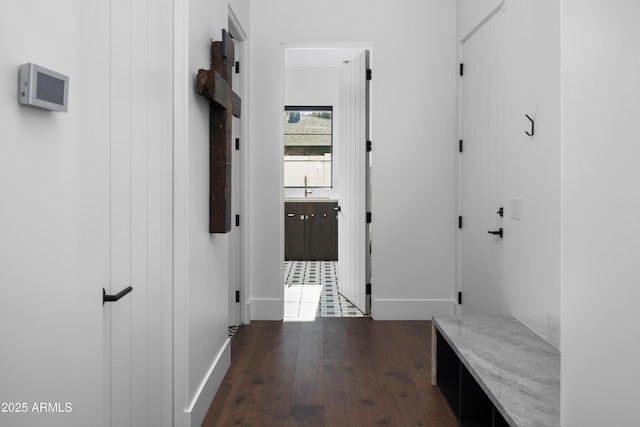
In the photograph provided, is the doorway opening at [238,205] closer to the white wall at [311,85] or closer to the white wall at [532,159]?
the white wall at [532,159]

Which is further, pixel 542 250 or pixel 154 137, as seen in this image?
pixel 542 250

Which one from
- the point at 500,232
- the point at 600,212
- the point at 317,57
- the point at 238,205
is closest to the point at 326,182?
the point at 317,57

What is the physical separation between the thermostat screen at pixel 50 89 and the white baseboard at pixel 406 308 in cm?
362

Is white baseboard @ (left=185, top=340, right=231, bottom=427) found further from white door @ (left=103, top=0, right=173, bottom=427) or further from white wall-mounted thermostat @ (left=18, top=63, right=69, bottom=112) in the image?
white wall-mounted thermostat @ (left=18, top=63, right=69, bottom=112)

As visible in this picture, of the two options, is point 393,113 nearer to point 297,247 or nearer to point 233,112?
point 233,112

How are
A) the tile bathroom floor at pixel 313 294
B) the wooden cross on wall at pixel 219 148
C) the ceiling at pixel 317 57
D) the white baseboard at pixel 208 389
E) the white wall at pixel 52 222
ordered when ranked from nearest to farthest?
the white wall at pixel 52 222 < the white baseboard at pixel 208 389 < the wooden cross on wall at pixel 219 148 < the tile bathroom floor at pixel 313 294 < the ceiling at pixel 317 57

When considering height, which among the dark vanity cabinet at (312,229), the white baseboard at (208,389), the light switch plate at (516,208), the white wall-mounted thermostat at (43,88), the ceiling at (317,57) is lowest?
the white baseboard at (208,389)

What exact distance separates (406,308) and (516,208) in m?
1.73

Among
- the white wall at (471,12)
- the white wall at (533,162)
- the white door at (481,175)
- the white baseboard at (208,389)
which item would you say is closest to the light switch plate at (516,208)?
the white wall at (533,162)

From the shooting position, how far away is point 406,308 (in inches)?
174

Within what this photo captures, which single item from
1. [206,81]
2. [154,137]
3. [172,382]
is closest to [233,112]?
[206,81]

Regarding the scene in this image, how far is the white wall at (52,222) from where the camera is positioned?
0.97 metres

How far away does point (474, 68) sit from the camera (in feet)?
12.8

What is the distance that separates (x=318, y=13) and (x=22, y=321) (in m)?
3.85
